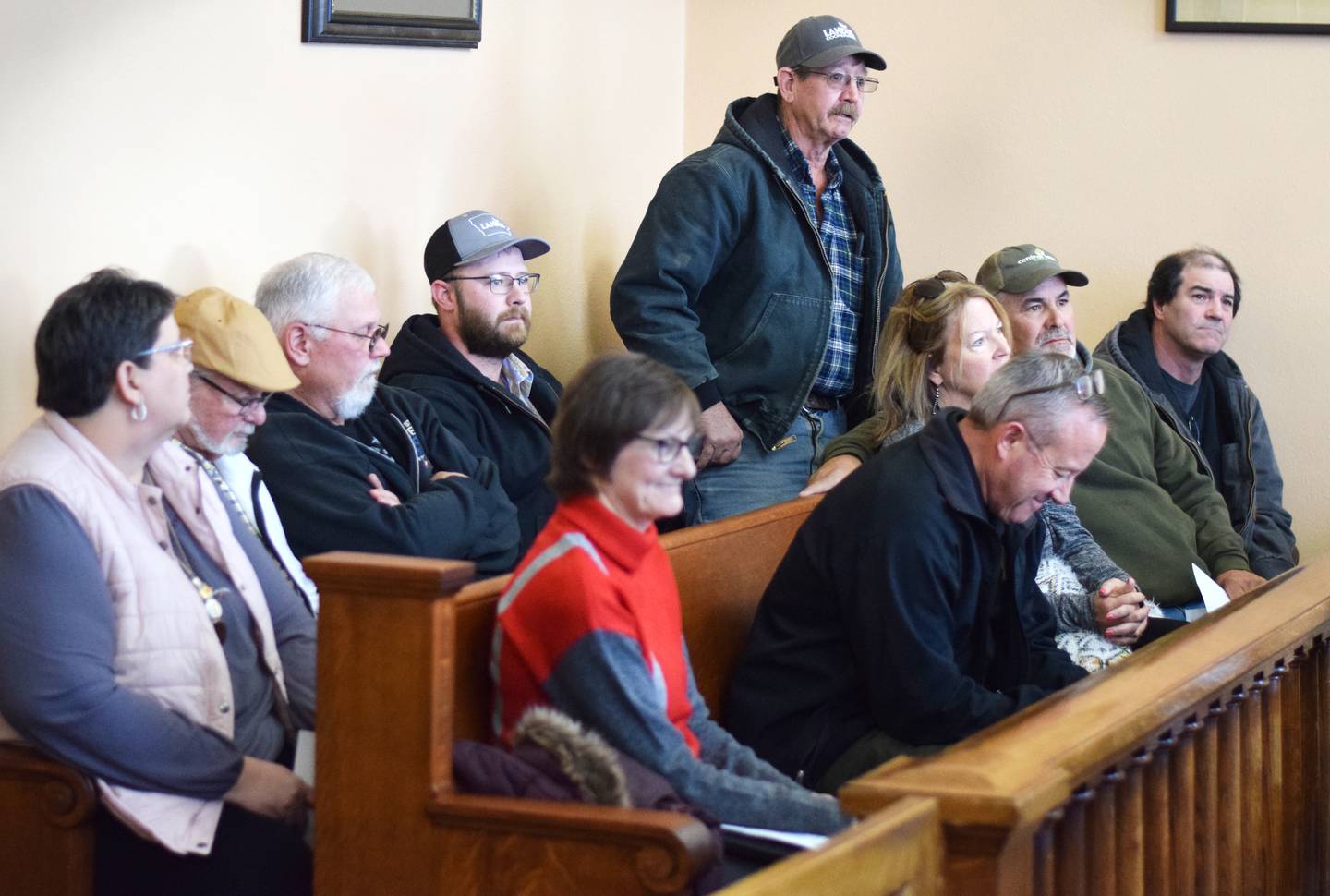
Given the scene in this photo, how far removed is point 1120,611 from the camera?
3.27 m

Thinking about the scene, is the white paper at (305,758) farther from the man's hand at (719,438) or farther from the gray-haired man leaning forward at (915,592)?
the man's hand at (719,438)

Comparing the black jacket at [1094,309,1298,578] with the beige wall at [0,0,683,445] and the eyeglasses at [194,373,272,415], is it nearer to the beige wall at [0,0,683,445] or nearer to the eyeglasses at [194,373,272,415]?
the beige wall at [0,0,683,445]

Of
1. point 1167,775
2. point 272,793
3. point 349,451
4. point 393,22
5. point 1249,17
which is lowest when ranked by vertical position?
point 272,793

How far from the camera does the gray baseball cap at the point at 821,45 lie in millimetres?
4004

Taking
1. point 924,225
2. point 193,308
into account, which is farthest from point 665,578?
point 924,225

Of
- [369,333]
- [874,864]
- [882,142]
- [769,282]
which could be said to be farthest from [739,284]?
[874,864]

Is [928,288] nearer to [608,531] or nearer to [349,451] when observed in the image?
[349,451]

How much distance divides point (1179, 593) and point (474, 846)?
2.40m

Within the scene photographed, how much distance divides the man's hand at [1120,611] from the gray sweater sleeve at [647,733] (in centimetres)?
140

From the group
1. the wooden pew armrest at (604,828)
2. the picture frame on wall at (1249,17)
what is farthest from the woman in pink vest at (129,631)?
the picture frame on wall at (1249,17)

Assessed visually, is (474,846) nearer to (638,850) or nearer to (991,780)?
(638,850)

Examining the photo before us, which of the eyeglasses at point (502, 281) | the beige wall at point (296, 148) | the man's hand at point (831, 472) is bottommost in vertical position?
the man's hand at point (831, 472)

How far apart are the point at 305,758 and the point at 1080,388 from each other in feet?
4.32

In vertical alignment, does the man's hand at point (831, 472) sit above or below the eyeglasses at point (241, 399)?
below
